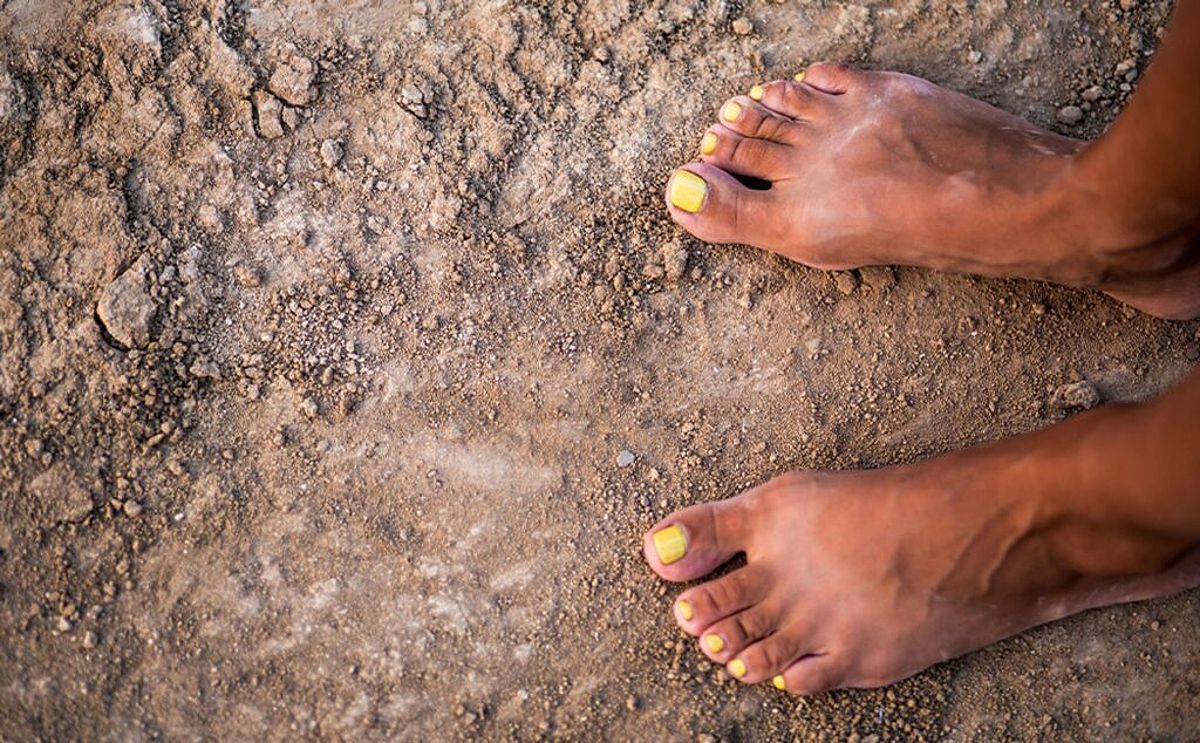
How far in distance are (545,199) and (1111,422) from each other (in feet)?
3.00

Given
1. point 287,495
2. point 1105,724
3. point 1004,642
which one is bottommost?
point 1105,724

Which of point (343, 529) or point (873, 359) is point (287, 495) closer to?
point (343, 529)

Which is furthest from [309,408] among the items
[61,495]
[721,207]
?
[721,207]

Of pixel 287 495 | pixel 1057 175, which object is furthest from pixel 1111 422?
pixel 287 495

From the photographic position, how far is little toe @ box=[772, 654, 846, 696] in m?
1.62

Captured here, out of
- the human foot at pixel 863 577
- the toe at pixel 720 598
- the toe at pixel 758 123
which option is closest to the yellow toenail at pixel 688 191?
the toe at pixel 758 123

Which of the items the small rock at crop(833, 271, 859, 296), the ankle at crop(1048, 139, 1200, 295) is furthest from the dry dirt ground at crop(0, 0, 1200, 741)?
the ankle at crop(1048, 139, 1200, 295)

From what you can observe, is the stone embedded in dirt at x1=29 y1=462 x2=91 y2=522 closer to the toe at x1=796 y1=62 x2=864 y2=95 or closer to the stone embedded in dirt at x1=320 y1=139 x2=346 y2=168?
the stone embedded in dirt at x1=320 y1=139 x2=346 y2=168

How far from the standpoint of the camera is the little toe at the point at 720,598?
163 centimetres

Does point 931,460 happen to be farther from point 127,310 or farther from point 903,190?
point 127,310

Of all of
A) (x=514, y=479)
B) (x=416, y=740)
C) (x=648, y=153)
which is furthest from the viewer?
(x=648, y=153)

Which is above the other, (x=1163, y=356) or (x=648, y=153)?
(x=648, y=153)

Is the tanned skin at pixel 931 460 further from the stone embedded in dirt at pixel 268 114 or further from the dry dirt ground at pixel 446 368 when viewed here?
the stone embedded in dirt at pixel 268 114

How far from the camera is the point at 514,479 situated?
1664mm
